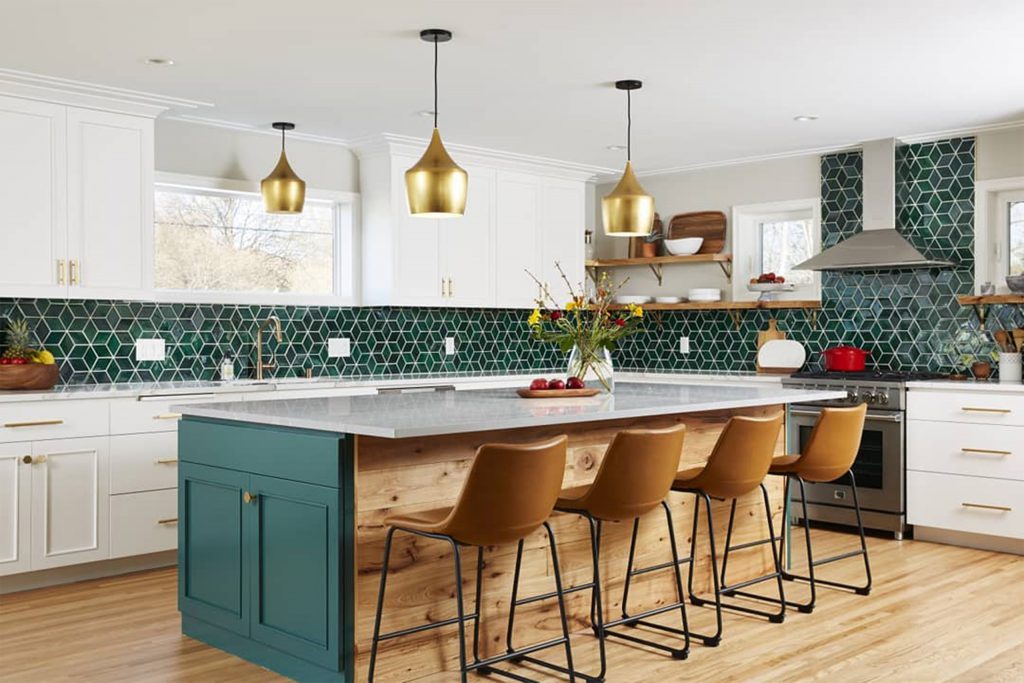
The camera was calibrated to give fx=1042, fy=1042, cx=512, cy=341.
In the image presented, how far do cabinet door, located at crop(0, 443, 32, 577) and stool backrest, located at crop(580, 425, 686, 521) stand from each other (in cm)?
265

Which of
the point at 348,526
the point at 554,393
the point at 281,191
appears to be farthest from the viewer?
the point at 281,191

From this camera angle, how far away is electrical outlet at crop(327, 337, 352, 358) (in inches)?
256

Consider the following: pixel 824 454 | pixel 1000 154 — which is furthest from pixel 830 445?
pixel 1000 154

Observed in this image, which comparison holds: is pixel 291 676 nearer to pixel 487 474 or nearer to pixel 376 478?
pixel 376 478

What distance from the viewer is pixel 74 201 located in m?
5.10

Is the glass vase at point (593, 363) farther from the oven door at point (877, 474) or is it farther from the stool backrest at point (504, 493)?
the oven door at point (877, 474)

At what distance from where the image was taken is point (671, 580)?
14.6 feet

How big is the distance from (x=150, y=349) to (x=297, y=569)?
2.75m

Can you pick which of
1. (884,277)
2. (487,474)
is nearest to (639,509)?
(487,474)

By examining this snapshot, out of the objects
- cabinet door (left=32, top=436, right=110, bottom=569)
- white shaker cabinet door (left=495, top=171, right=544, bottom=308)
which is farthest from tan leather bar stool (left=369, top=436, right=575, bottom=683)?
white shaker cabinet door (left=495, top=171, right=544, bottom=308)

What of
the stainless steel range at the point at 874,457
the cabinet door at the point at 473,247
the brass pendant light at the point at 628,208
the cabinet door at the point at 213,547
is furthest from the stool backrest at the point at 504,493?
the cabinet door at the point at 473,247

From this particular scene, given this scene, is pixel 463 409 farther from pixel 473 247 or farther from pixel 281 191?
pixel 473 247

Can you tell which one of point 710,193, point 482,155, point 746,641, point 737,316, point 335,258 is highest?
point 482,155

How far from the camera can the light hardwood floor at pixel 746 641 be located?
11.5ft
